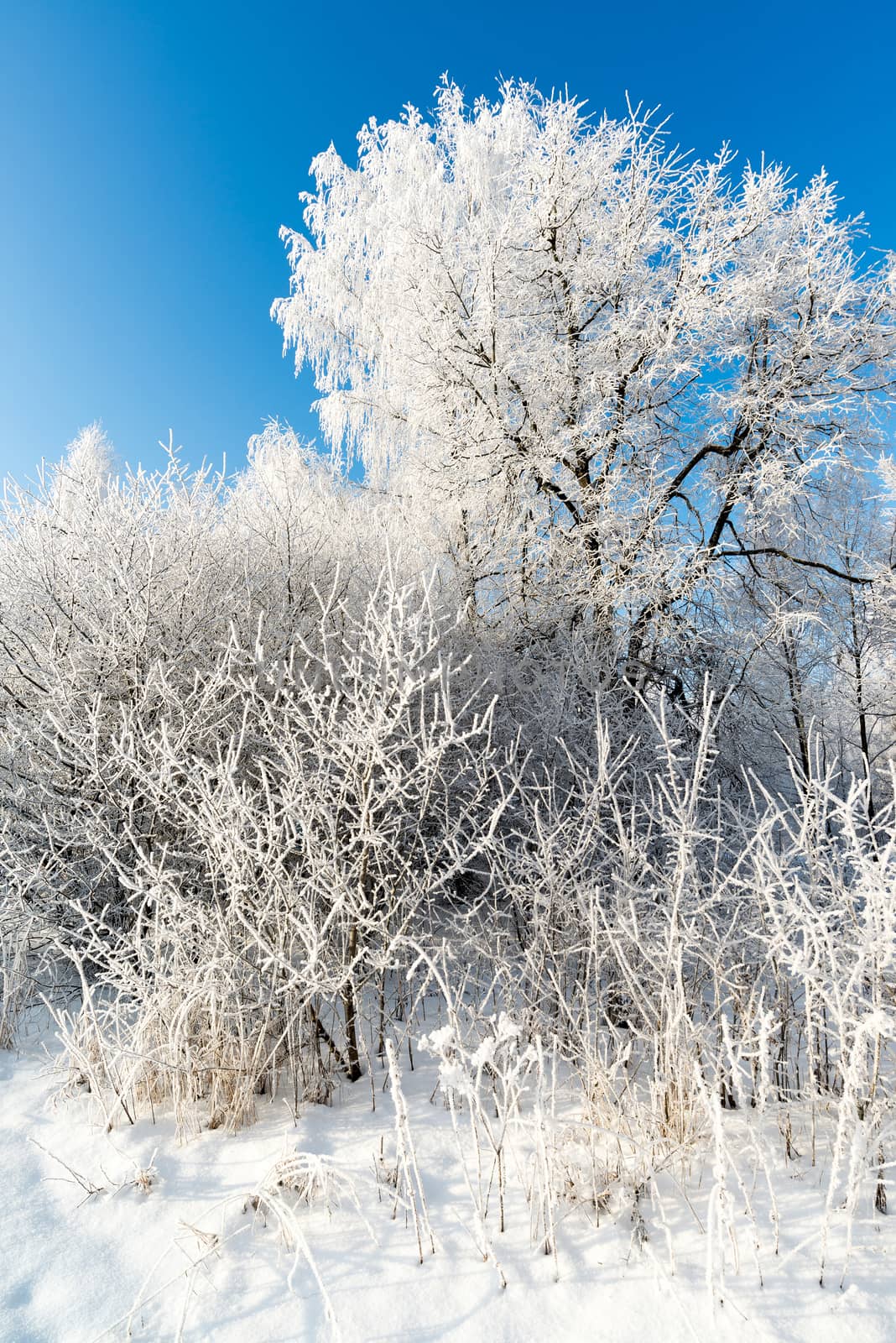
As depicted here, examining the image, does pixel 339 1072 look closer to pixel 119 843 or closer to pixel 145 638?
pixel 119 843

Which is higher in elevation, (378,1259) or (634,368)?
(634,368)

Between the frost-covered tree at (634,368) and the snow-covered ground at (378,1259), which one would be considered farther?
the frost-covered tree at (634,368)

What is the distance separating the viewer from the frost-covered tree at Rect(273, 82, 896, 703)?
6.39 metres

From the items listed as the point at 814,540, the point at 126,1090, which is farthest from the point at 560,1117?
the point at 814,540

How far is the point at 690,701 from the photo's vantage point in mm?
6605

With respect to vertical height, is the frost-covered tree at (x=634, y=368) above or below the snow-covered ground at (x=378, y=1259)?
above

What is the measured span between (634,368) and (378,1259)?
6.81 m

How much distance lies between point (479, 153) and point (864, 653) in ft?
28.9

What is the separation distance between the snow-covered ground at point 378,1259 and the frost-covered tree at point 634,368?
4.58m

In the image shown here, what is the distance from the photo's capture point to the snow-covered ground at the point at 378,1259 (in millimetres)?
1695

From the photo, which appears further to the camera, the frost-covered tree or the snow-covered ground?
the frost-covered tree

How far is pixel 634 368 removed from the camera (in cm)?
657

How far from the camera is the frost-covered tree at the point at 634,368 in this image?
6.39 meters

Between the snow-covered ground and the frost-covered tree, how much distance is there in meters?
4.58
